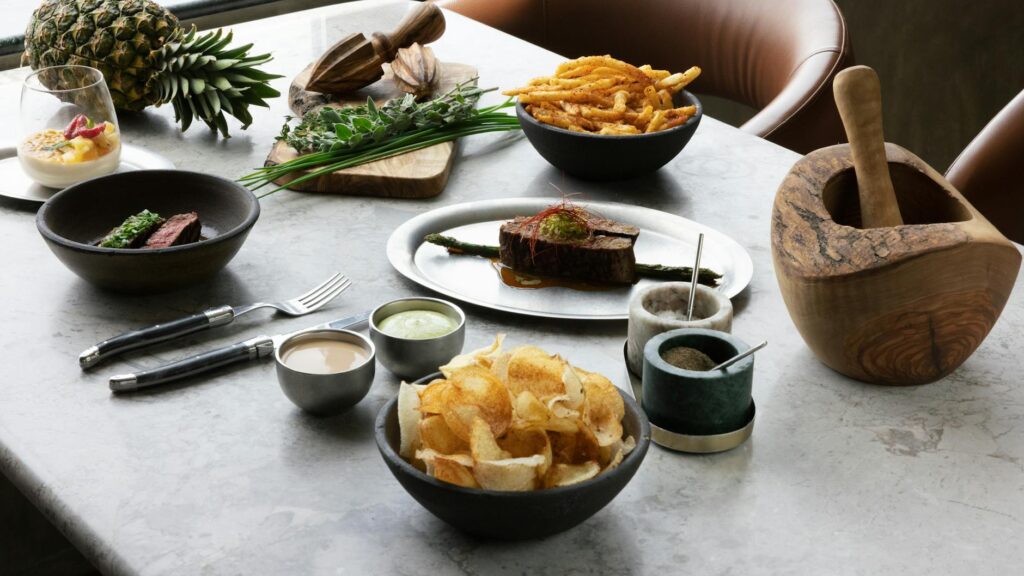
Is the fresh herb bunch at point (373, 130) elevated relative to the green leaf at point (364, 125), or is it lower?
lower

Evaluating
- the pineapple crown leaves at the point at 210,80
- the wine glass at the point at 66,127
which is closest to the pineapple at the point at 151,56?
the pineapple crown leaves at the point at 210,80

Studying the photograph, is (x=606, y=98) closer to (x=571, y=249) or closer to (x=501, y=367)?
(x=571, y=249)

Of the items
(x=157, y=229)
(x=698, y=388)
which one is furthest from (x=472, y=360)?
(x=157, y=229)

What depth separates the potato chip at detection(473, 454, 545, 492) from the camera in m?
0.94

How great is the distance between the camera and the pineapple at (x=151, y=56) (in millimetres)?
1969

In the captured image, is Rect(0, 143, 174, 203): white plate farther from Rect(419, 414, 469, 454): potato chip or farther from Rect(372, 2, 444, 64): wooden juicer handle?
Rect(419, 414, 469, 454): potato chip

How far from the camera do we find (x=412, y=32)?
7.33 feet

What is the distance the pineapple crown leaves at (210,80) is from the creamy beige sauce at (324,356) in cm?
86

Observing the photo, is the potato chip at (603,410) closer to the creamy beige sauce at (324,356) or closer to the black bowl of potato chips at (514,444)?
the black bowl of potato chips at (514,444)

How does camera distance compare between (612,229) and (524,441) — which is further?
(612,229)

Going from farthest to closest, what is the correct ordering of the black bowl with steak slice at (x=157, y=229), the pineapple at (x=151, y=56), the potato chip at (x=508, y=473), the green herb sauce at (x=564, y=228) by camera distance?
the pineapple at (x=151, y=56)
the green herb sauce at (x=564, y=228)
the black bowl with steak slice at (x=157, y=229)
the potato chip at (x=508, y=473)

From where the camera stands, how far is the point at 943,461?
1155mm

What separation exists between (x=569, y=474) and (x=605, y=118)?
929 mm

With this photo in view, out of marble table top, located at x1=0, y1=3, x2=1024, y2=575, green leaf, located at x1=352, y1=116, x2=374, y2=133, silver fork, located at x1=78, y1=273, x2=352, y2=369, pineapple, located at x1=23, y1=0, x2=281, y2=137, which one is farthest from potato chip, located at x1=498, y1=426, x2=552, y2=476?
pineapple, located at x1=23, y1=0, x2=281, y2=137
